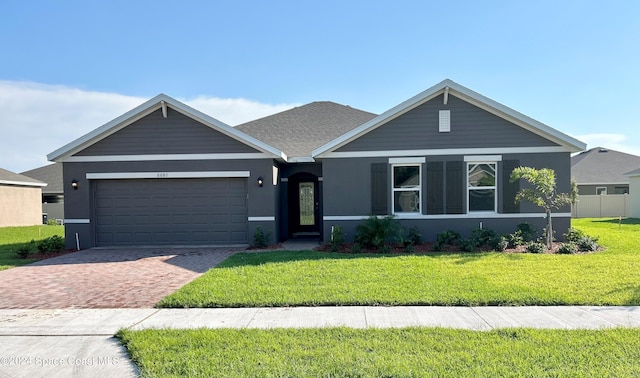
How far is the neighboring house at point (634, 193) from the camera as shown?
22047 mm

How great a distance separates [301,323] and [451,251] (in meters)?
6.66

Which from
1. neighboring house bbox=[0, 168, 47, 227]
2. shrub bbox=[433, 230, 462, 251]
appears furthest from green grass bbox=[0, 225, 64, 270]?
shrub bbox=[433, 230, 462, 251]

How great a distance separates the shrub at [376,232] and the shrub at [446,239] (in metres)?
1.20

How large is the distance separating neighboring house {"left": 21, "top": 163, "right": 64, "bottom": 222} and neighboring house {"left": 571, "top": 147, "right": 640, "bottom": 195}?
3680 cm

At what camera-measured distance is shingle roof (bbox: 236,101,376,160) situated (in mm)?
14492

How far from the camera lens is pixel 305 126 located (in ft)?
53.9

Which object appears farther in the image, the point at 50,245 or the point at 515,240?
the point at 50,245

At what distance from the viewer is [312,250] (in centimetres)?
1102

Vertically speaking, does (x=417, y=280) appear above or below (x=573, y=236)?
below

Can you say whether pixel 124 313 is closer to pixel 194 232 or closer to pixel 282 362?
pixel 282 362

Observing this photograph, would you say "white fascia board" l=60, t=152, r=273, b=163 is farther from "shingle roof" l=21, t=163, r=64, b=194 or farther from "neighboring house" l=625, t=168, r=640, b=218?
"neighboring house" l=625, t=168, r=640, b=218

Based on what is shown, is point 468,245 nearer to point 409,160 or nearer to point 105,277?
point 409,160

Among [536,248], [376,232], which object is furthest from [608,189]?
[376,232]

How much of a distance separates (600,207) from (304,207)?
797 inches
